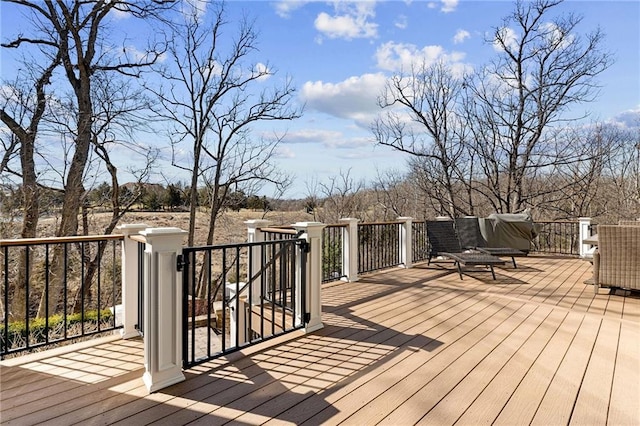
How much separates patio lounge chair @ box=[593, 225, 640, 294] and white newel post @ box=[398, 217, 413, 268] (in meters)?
2.80

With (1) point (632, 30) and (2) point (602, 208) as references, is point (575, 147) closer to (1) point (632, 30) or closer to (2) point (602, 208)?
(2) point (602, 208)

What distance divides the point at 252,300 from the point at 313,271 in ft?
4.09

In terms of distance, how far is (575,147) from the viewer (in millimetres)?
11164

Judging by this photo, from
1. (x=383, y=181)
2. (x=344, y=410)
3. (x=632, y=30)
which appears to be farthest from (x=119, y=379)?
(x=383, y=181)

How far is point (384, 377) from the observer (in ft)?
7.77

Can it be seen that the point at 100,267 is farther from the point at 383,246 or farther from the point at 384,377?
the point at 383,246

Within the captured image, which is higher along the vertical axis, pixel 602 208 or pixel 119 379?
pixel 602 208

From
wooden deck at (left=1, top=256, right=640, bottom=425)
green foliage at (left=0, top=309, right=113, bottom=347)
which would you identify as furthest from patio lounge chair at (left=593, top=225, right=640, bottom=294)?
green foliage at (left=0, top=309, right=113, bottom=347)

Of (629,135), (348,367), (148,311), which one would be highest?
(629,135)

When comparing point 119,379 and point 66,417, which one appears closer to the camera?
point 66,417

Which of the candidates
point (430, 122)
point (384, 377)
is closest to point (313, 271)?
point (384, 377)

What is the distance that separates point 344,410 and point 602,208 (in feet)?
48.8

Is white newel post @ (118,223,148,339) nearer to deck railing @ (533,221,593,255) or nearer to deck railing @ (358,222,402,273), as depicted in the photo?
deck railing @ (358,222,402,273)

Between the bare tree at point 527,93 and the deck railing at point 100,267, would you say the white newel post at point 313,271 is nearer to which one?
the deck railing at point 100,267
